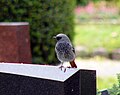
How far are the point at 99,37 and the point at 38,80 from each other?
9732 millimetres

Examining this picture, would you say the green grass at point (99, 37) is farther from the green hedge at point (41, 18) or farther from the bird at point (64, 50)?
the bird at point (64, 50)

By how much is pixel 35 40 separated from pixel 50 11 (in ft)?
2.21

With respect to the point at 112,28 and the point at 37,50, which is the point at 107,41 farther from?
the point at 37,50

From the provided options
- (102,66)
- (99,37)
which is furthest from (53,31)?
(99,37)

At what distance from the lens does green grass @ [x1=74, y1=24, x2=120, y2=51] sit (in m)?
12.3

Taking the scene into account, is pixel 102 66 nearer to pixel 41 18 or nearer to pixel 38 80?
pixel 41 18

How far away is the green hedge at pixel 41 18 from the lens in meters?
8.48

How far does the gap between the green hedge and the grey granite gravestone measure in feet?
14.9

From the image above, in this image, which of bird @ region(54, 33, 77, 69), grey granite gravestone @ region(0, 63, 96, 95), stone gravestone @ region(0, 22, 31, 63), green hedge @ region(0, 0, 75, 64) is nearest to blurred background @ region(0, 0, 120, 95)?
green hedge @ region(0, 0, 75, 64)

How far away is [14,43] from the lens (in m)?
7.19

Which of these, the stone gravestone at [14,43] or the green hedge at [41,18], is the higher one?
the green hedge at [41,18]

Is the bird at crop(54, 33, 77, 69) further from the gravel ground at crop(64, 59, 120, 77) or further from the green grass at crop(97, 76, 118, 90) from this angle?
the gravel ground at crop(64, 59, 120, 77)

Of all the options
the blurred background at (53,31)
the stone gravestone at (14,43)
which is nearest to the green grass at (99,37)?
the blurred background at (53,31)

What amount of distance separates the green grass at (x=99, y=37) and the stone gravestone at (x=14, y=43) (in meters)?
4.90
